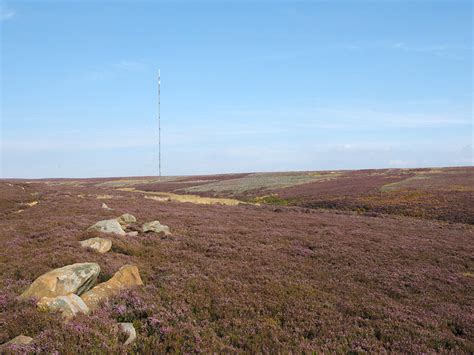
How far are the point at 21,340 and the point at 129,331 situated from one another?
2.10m

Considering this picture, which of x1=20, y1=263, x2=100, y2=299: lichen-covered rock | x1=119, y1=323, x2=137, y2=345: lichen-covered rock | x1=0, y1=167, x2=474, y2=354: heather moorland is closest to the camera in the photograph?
x1=119, y1=323, x2=137, y2=345: lichen-covered rock

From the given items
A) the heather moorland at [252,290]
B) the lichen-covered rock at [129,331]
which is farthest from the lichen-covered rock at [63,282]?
the lichen-covered rock at [129,331]

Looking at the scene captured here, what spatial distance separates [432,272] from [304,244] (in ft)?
19.3

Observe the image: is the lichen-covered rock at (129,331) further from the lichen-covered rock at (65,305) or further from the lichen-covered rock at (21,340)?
the lichen-covered rock at (21,340)

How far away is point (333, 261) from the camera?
14.4m

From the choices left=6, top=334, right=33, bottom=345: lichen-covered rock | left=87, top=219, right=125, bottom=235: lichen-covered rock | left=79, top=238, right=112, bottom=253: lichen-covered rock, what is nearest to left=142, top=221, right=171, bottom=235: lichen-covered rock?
left=87, top=219, right=125, bottom=235: lichen-covered rock

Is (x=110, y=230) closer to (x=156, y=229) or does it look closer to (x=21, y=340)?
(x=156, y=229)

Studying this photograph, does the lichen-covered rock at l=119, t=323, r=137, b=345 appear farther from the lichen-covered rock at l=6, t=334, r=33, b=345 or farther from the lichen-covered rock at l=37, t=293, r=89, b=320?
the lichen-covered rock at l=6, t=334, r=33, b=345

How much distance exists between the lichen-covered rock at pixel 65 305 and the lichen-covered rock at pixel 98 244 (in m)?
5.23

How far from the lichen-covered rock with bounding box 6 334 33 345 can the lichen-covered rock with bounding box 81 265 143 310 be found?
5.86 feet

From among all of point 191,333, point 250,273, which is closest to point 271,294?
point 250,273

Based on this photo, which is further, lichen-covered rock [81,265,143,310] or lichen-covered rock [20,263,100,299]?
lichen-covered rock [81,265,143,310]

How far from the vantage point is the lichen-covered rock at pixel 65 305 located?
24.7 feet

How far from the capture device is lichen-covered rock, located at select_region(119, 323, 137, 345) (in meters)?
7.20
